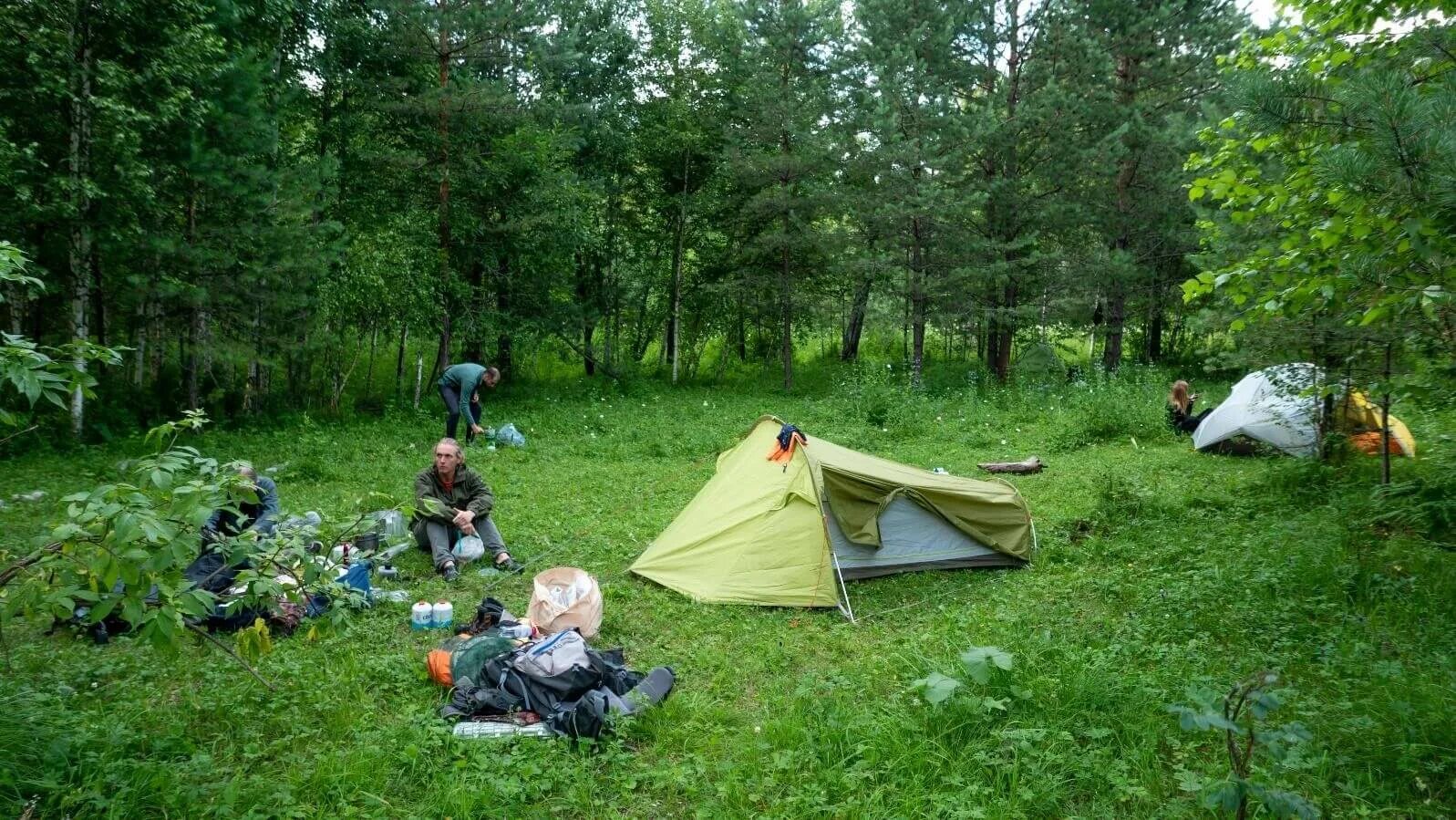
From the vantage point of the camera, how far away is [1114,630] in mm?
4641

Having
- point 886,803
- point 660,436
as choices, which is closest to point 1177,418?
point 660,436

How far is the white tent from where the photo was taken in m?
8.16

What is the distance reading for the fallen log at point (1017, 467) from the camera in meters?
9.53

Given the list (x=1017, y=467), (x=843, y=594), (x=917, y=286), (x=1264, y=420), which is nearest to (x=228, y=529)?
(x=843, y=594)

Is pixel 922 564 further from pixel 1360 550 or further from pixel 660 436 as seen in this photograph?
pixel 660 436

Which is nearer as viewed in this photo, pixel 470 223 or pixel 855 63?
pixel 470 223

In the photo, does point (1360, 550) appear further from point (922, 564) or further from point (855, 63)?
point (855, 63)

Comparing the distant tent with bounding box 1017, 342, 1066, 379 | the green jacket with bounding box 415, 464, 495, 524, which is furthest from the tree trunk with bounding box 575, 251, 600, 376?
the green jacket with bounding box 415, 464, 495, 524

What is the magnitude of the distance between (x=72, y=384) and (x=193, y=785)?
1602 millimetres

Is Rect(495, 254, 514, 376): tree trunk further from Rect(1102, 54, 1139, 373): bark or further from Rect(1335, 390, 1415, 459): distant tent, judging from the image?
Rect(1335, 390, 1415, 459): distant tent

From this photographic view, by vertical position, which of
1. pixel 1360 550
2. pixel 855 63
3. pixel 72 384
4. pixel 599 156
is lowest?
pixel 1360 550

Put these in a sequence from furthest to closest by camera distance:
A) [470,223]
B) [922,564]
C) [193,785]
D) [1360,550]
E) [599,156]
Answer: [599,156], [470,223], [922,564], [1360,550], [193,785]

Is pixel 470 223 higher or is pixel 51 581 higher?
pixel 470 223

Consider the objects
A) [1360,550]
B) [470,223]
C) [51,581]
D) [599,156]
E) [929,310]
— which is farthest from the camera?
[599,156]
